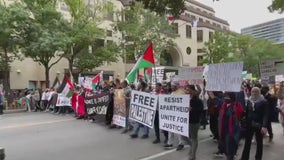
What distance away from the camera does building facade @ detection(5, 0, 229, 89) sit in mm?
35656

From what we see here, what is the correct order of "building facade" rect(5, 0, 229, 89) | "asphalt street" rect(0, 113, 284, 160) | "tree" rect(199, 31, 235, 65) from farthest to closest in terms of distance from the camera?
"tree" rect(199, 31, 235, 65) → "building facade" rect(5, 0, 229, 89) → "asphalt street" rect(0, 113, 284, 160)

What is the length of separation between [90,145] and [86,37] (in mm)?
21794

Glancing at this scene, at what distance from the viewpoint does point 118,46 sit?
38.0 meters

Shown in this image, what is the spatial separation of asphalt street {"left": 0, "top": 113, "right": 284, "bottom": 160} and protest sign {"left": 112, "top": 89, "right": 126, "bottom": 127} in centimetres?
33

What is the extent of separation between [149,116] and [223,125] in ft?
9.45

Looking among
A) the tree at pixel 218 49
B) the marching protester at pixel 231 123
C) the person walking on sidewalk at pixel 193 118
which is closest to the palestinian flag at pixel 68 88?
the person walking on sidewalk at pixel 193 118

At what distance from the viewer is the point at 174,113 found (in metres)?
9.22

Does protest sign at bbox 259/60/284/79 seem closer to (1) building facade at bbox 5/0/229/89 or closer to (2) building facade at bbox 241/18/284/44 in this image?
(1) building facade at bbox 5/0/229/89

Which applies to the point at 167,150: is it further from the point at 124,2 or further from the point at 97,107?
the point at 124,2

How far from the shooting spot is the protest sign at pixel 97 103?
47.4ft

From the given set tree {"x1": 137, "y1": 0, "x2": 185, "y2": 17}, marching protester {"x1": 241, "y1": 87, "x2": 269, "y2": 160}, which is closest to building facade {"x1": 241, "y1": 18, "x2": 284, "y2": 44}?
tree {"x1": 137, "y1": 0, "x2": 185, "y2": 17}

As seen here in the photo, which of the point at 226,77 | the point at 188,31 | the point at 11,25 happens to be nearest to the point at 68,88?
the point at 11,25

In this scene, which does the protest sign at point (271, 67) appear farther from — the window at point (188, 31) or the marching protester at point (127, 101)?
the window at point (188, 31)

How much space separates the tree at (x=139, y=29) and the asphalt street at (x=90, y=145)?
23833 mm
